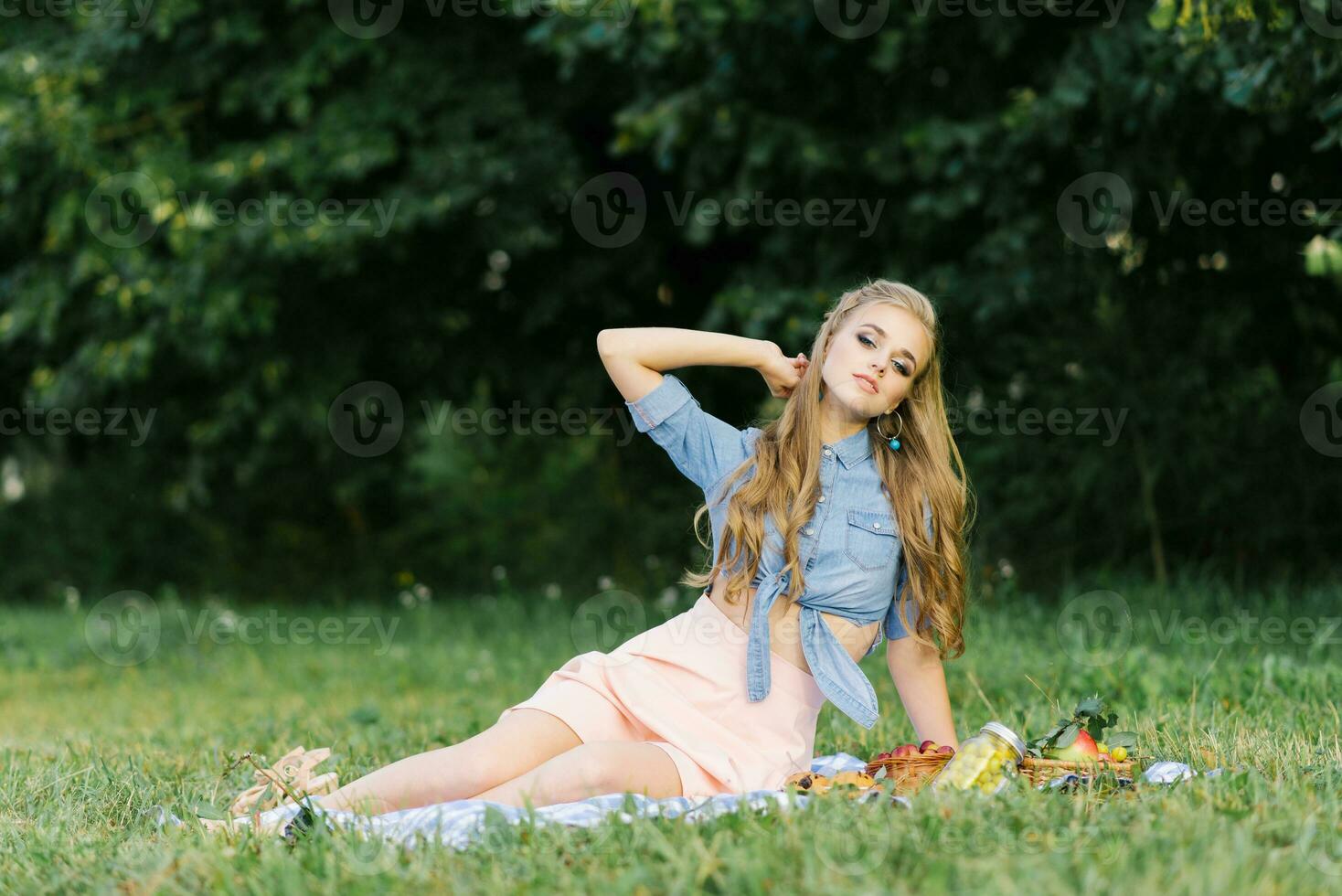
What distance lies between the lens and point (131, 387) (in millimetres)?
10125

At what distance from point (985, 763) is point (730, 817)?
2.10ft

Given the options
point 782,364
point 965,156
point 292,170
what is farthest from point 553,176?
point 782,364

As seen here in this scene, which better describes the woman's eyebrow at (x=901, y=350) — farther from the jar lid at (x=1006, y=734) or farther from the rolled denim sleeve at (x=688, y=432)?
the jar lid at (x=1006, y=734)

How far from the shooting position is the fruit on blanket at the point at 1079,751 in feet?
10.6

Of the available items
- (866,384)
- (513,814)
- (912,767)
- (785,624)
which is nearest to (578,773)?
(513,814)

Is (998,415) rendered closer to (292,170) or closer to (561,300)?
(561,300)

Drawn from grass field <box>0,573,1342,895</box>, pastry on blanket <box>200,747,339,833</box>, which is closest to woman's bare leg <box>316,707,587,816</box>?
pastry on blanket <box>200,747,339,833</box>

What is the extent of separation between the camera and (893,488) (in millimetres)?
3473

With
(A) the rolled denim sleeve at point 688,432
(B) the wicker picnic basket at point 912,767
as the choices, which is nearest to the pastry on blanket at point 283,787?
(A) the rolled denim sleeve at point 688,432

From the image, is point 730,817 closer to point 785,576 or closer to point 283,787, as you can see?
point 785,576

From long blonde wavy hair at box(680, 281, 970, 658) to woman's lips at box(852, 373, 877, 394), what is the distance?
0.39ft

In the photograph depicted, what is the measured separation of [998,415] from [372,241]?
12.5 feet

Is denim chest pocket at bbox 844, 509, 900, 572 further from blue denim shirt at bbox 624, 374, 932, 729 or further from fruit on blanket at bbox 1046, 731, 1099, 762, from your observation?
fruit on blanket at bbox 1046, 731, 1099, 762

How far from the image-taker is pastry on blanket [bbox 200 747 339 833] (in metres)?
3.19
